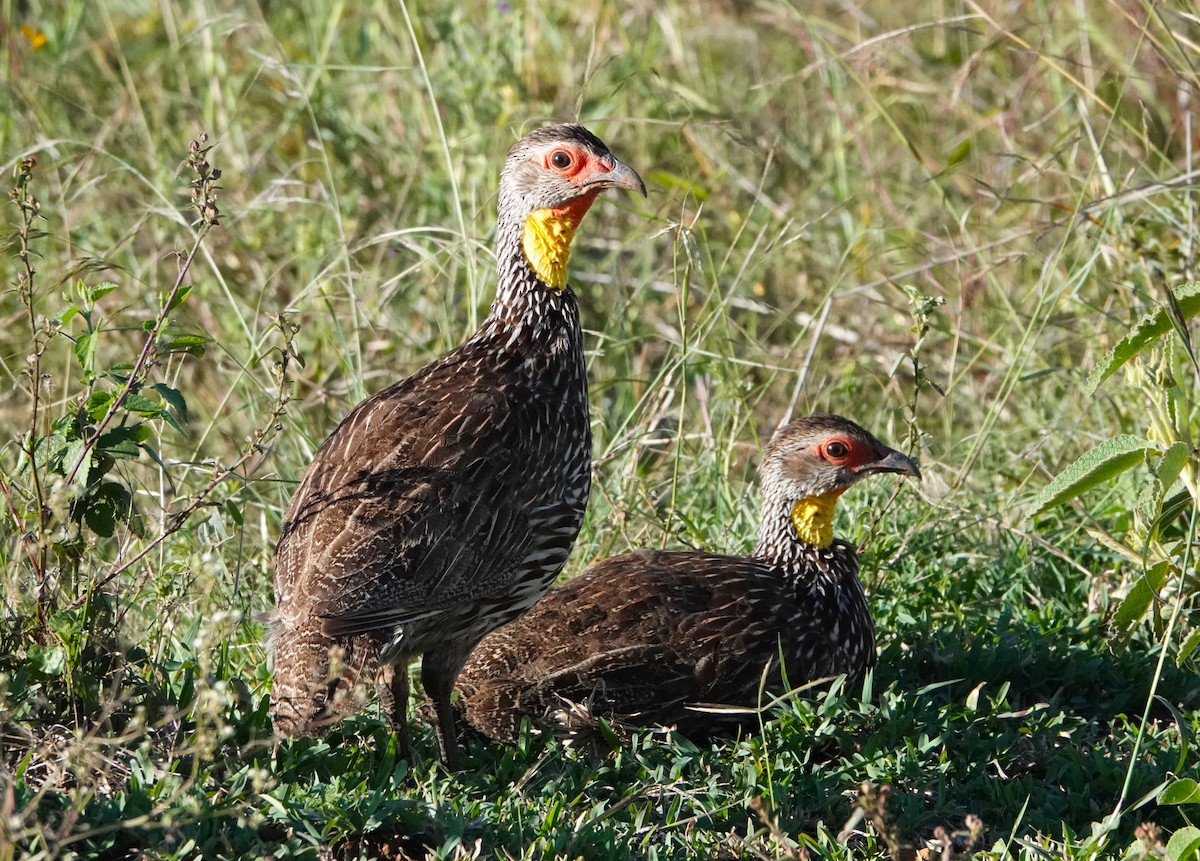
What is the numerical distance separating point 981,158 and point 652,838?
18.6ft

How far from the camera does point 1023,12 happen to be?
9305mm

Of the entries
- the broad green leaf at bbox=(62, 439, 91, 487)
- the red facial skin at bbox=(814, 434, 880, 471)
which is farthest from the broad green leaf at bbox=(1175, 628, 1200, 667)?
the broad green leaf at bbox=(62, 439, 91, 487)

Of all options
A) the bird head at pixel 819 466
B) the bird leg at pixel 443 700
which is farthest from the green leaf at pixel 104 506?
the bird head at pixel 819 466

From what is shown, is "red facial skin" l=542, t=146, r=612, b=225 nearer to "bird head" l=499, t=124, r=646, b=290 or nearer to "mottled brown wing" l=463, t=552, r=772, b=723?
"bird head" l=499, t=124, r=646, b=290

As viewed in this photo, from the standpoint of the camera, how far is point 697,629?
16.3 feet

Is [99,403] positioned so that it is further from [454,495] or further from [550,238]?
[550,238]

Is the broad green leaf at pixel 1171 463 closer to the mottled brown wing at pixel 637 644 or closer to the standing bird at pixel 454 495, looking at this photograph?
the mottled brown wing at pixel 637 644

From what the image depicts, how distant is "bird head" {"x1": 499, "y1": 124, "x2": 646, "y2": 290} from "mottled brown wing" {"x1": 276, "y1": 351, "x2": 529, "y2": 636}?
0.58 meters

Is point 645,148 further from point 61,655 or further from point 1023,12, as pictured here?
point 61,655

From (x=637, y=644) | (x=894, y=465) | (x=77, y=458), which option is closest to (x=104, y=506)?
(x=77, y=458)

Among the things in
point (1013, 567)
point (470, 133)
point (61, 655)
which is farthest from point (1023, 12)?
point (61, 655)

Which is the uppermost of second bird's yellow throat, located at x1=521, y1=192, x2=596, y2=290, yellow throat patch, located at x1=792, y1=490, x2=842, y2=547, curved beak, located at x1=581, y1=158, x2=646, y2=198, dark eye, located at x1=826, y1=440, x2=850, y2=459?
curved beak, located at x1=581, y1=158, x2=646, y2=198

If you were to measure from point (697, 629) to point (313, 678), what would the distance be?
1321 millimetres

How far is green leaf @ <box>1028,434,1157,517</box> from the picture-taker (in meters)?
4.62
